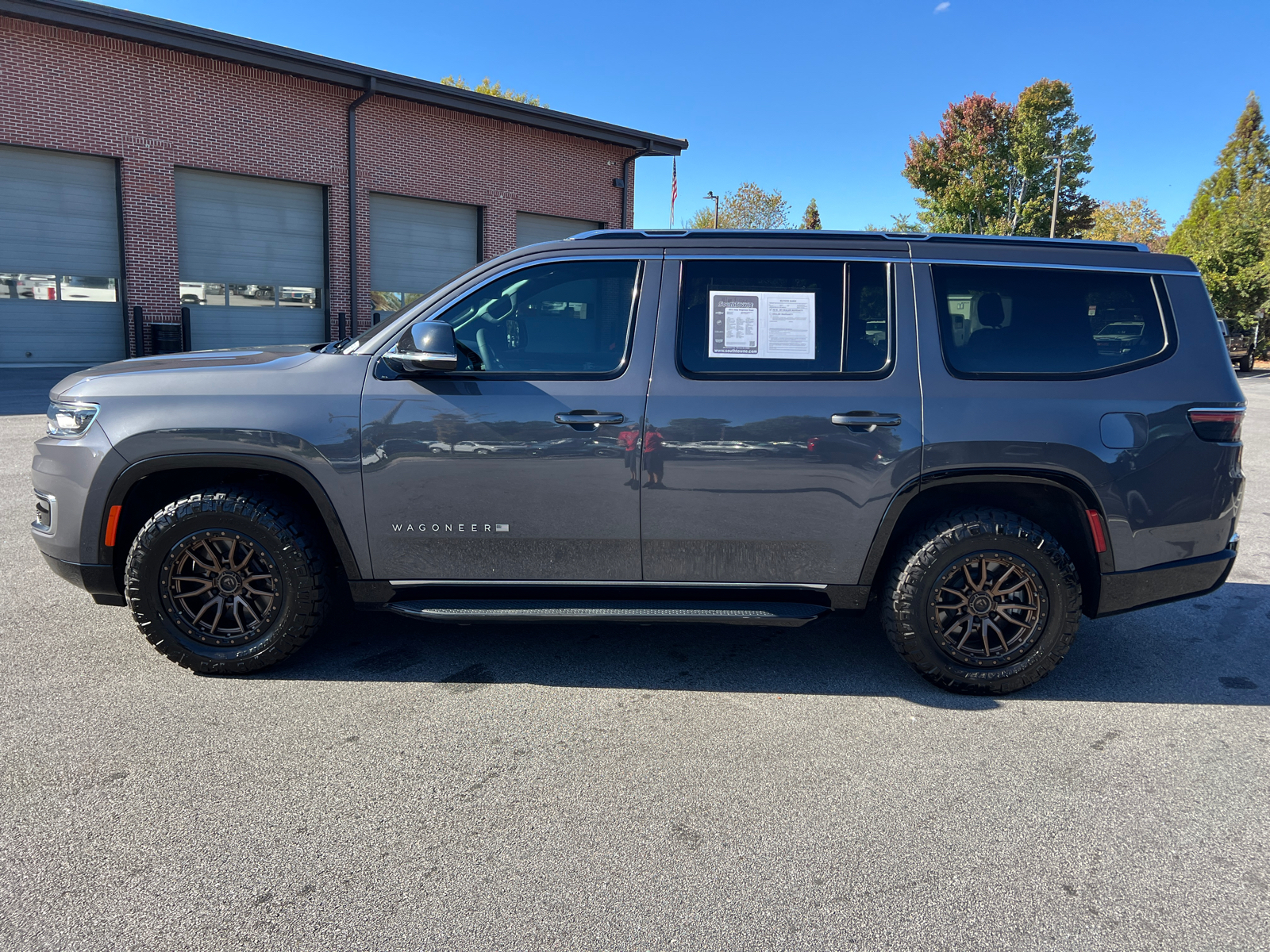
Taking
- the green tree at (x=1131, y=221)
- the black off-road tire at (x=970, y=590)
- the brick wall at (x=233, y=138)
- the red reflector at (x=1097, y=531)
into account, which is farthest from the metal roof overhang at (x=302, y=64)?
the green tree at (x=1131, y=221)

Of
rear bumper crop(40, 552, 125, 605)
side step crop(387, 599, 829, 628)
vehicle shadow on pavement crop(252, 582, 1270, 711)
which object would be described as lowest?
vehicle shadow on pavement crop(252, 582, 1270, 711)

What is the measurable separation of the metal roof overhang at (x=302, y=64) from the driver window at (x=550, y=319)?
19254mm

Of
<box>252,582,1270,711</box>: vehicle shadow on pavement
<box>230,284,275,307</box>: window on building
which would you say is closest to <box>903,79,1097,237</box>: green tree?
<box>230,284,275,307</box>: window on building

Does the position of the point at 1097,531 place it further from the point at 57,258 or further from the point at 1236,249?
the point at 1236,249

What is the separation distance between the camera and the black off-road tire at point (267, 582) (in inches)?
148

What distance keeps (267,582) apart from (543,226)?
24119mm

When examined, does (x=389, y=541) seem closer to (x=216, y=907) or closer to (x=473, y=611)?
(x=473, y=611)

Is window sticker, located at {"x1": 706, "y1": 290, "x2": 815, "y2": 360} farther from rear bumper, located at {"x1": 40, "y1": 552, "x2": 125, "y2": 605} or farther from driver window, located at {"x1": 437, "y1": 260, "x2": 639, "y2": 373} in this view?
rear bumper, located at {"x1": 40, "y1": 552, "x2": 125, "y2": 605}

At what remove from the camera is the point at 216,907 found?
2.37 meters

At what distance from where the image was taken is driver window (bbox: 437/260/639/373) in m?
3.82

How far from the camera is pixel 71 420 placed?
3.86 m

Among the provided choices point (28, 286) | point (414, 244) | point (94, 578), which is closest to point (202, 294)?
point (28, 286)

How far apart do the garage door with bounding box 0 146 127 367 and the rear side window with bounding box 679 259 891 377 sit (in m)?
19.9

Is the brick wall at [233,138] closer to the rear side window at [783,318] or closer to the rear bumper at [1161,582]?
the rear side window at [783,318]
